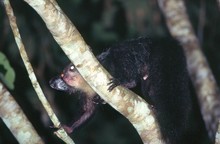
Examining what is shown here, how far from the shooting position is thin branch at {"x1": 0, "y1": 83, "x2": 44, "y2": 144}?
8.63 ft

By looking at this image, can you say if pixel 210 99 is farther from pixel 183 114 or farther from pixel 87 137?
pixel 87 137

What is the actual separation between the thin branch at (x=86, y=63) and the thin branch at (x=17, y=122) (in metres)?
0.55

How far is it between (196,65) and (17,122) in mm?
1637

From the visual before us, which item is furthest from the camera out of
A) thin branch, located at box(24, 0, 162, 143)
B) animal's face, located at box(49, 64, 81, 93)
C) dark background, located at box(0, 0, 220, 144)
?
dark background, located at box(0, 0, 220, 144)

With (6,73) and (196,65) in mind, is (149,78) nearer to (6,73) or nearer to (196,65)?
(196,65)

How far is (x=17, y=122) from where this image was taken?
264 centimetres

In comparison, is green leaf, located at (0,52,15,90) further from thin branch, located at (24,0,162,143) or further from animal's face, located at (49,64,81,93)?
thin branch, located at (24,0,162,143)

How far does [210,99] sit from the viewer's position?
3396mm

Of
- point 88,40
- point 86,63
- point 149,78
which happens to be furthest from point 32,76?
point 88,40

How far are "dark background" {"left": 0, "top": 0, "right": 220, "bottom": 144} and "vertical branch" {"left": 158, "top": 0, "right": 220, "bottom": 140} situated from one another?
3.26ft

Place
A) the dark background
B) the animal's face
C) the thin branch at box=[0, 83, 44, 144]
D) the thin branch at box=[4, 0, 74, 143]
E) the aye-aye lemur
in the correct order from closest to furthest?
1. the thin branch at box=[4, 0, 74, 143]
2. the thin branch at box=[0, 83, 44, 144]
3. the aye-aye lemur
4. the animal's face
5. the dark background

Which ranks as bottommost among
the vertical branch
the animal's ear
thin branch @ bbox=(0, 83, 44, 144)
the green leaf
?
the vertical branch

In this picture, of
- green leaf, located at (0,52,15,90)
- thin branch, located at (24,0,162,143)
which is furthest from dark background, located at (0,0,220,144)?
thin branch, located at (24,0,162,143)

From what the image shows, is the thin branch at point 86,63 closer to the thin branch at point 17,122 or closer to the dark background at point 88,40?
the thin branch at point 17,122
